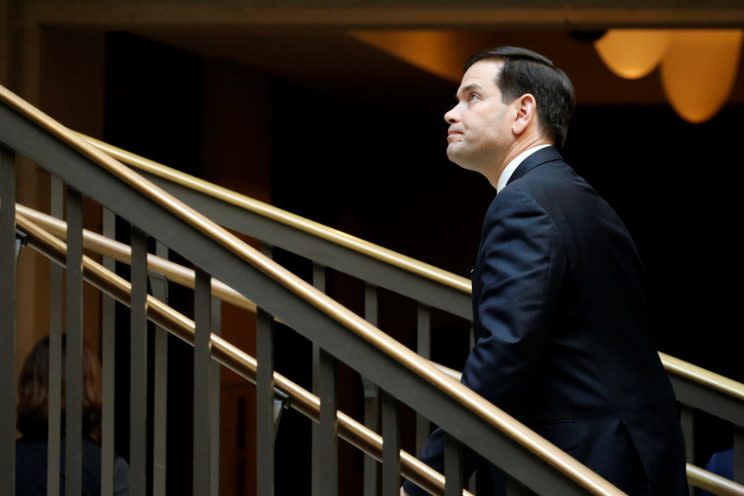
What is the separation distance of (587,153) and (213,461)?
762 cm

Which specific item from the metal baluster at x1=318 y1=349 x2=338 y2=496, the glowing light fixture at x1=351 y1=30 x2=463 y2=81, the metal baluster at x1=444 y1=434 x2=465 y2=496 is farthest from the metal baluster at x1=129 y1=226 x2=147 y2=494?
the glowing light fixture at x1=351 y1=30 x2=463 y2=81

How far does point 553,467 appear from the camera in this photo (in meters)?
1.75

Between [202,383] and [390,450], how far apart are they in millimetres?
346

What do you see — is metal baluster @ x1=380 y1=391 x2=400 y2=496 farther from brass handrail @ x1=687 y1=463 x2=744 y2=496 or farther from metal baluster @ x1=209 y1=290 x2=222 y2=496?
brass handrail @ x1=687 y1=463 x2=744 y2=496

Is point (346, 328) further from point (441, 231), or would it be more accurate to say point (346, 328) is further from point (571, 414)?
point (441, 231)

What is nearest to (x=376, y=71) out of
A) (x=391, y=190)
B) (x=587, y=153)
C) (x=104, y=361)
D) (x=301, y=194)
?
(x=301, y=194)

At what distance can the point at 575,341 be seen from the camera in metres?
1.96

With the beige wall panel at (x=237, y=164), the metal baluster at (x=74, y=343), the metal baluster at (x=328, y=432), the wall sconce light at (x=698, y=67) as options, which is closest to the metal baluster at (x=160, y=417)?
the metal baluster at (x=74, y=343)

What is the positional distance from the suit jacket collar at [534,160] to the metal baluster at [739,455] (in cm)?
99

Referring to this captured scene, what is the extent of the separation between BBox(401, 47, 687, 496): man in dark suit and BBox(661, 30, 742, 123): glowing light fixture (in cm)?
410

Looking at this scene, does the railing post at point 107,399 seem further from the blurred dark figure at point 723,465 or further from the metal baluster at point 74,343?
the blurred dark figure at point 723,465

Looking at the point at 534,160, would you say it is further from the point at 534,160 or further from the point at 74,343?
the point at 74,343

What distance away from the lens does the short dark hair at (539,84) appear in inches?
83.7

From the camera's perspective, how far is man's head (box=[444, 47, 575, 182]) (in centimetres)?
212
